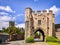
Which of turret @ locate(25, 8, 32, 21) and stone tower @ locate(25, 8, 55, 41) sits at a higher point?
turret @ locate(25, 8, 32, 21)

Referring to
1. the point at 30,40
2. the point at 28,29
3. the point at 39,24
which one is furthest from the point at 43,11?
the point at 30,40

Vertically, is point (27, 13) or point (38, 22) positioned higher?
point (27, 13)

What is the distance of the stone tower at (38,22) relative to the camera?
52750mm

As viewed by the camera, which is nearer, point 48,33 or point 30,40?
point 30,40

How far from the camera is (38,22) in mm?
53688

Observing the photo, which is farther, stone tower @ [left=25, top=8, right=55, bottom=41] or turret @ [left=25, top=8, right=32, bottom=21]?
turret @ [left=25, top=8, right=32, bottom=21]

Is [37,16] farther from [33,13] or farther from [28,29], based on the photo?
[28,29]

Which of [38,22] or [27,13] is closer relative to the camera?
[38,22]

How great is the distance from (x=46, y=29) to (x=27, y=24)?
22.3 ft

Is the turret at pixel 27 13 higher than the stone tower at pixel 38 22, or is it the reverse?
the turret at pixel 27 13

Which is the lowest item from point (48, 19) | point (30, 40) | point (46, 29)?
point (30, 40)

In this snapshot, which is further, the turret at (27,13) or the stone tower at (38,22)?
the turret at (27,13)

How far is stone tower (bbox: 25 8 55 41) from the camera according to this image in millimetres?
52750

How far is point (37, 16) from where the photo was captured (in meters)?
53.8
